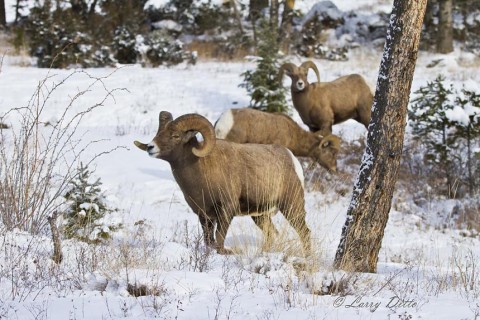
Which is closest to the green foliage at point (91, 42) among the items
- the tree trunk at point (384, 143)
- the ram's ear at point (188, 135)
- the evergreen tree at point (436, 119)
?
the evergreen tree at point (436, 119)

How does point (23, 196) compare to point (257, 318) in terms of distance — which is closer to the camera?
point (257, 318)

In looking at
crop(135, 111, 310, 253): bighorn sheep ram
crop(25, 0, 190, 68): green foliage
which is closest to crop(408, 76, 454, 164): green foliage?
crop(135, 111, 310, 253): bighorn sheep ram

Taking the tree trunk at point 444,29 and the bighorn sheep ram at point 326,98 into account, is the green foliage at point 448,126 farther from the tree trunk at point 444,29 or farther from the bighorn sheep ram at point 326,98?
the tree trunk at point 444,29

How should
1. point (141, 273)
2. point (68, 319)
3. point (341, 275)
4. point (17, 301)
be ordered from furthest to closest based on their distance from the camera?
1. point (341, 275)
2. point (141, 273)
3. point (17, 301)
4. point (68, 319)

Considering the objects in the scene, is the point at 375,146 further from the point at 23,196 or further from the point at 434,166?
the point at 434,166

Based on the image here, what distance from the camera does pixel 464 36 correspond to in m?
25.6

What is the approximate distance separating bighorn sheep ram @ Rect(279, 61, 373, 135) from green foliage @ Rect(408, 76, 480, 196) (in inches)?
51.7

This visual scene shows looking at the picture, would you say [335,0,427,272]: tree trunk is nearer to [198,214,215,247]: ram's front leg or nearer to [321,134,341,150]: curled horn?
[198,214,215,247]: ram's front leg

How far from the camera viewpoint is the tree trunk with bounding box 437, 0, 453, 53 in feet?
74.9

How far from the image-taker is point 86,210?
25.8 feet

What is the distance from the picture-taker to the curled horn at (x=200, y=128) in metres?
7.11

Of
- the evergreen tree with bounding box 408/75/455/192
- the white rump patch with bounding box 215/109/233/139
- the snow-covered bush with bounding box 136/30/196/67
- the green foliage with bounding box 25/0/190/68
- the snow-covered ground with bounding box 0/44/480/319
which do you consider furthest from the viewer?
the snow-covered bush with bounding box 136/30/196/67

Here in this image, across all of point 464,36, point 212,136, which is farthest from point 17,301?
point 464,36

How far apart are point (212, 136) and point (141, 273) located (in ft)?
8.42
